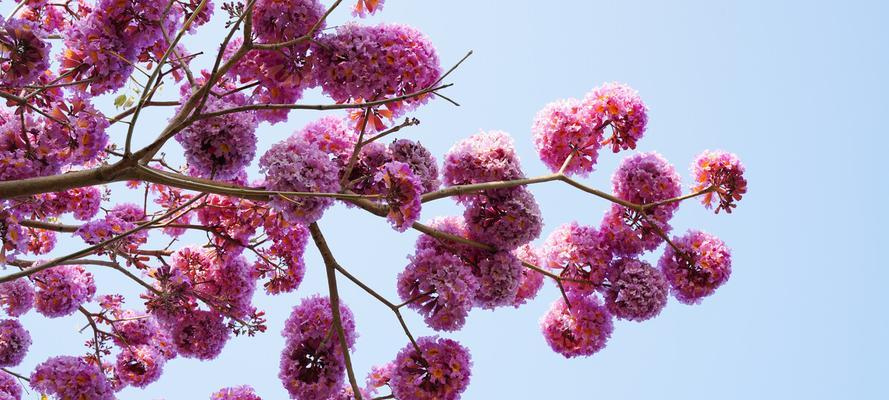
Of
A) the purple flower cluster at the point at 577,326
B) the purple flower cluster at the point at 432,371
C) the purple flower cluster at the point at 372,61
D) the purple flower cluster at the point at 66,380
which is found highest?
the purple flower cluster at the point at 372,61

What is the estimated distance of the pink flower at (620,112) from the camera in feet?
17.2

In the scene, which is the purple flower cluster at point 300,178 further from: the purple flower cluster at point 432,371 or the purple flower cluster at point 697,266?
the purple flower cluster at point 697,266

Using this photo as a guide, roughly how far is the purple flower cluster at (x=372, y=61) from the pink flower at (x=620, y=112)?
1522 millimetres

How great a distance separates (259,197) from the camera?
3826 millimetres

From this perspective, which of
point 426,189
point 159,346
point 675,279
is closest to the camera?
point 426,189

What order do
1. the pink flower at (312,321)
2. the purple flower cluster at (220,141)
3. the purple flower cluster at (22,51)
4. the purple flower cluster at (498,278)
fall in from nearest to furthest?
the purple flower cluster at (22,51) → the purple flower cluster at (220,141) → the purple flower cluster at (498,278) → the pink flower at (312,321)

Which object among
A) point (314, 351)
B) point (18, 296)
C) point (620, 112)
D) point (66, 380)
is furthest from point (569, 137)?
point (18, 296)

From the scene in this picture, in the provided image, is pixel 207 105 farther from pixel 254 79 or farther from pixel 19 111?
pixel 19 111

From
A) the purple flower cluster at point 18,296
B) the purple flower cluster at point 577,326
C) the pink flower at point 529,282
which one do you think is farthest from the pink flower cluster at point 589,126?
the purple flower cluster at point 18,296

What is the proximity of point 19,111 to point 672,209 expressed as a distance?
4185mm

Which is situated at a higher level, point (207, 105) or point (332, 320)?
point (207, 105)

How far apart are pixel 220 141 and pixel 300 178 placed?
1.82ft

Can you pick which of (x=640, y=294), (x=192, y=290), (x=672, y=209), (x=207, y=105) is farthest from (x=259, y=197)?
(x=672, y=209)

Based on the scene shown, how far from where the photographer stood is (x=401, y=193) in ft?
12.3
